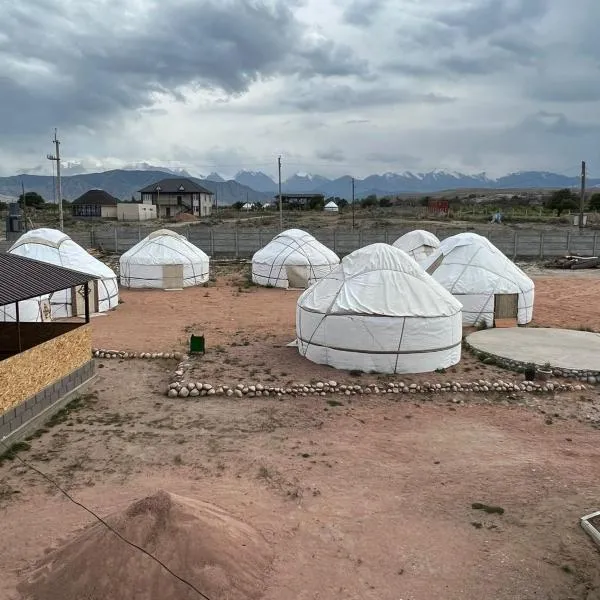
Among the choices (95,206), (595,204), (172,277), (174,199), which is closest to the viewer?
(172,277)

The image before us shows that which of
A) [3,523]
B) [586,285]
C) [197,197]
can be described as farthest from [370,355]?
[197,197]

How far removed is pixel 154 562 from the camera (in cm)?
522

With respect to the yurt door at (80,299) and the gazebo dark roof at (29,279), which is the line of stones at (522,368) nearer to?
the gazebo dark roof at (29,279)

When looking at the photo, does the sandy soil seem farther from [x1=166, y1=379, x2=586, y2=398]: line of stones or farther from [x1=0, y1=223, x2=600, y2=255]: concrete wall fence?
[x1=0, y1=223, x2=600, y2=255]: concrete wall fence

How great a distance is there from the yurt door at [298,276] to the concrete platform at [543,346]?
10.2m

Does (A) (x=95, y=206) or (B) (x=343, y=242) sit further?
(A) (x=95, y=206)

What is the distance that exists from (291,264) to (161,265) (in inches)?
208

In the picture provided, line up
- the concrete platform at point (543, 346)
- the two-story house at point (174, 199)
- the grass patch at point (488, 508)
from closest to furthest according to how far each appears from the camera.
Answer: the grass patch at point (488, 508)
the concrete platform at point (543, 346)
the two-story house at point (174, 199)

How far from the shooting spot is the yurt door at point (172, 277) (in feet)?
78.8

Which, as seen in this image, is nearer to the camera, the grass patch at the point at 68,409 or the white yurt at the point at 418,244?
the grass patch at the point at 68,409

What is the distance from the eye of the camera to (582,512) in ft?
22.6

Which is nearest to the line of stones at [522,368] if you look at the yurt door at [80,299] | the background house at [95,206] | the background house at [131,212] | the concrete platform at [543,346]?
the concrete platform at [543,346]

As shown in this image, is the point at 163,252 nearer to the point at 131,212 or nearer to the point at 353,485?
the point at 353,485

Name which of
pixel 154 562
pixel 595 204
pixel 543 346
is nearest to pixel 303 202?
pixel 595 204
